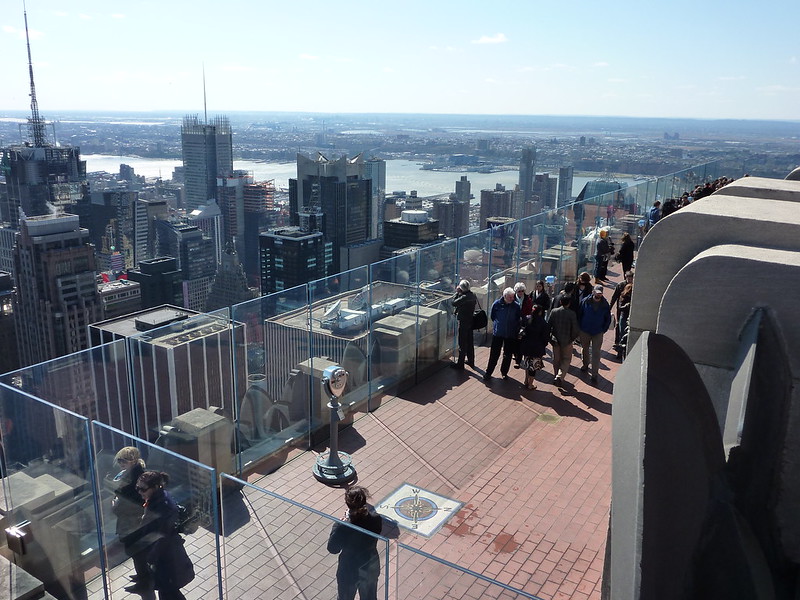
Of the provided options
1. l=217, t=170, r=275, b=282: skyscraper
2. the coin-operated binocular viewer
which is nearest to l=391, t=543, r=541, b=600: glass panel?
the coin-operated binocular viewer

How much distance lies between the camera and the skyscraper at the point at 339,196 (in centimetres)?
13538

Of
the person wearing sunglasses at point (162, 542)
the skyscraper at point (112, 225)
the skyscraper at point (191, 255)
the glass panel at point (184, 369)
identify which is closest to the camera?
the person wearing sunglasses at point (162, 542)

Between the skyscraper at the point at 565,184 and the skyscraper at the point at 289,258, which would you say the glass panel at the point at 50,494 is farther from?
the skyscraper at the point at 565,184

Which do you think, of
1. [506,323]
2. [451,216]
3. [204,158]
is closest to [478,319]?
[506,323]

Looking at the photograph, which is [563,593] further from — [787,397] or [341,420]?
[341,420]

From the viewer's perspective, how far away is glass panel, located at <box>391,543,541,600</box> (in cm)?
372

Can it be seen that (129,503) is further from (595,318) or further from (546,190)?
(546,190)

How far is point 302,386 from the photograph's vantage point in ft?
24.9

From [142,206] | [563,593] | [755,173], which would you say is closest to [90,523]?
[563,593]

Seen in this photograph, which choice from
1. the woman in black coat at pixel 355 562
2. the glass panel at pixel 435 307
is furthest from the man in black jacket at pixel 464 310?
the woman in black coat at pixel 355 562

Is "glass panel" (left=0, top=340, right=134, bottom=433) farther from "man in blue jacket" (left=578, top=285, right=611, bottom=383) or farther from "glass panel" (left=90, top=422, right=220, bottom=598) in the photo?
"man in blue jacket" (left=578, top=285, right=611, bottom=383)

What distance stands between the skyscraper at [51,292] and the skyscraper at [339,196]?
47857 millimetres

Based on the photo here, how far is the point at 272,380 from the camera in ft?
23.7

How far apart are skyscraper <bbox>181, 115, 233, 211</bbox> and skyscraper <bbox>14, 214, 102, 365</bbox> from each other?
303ft
